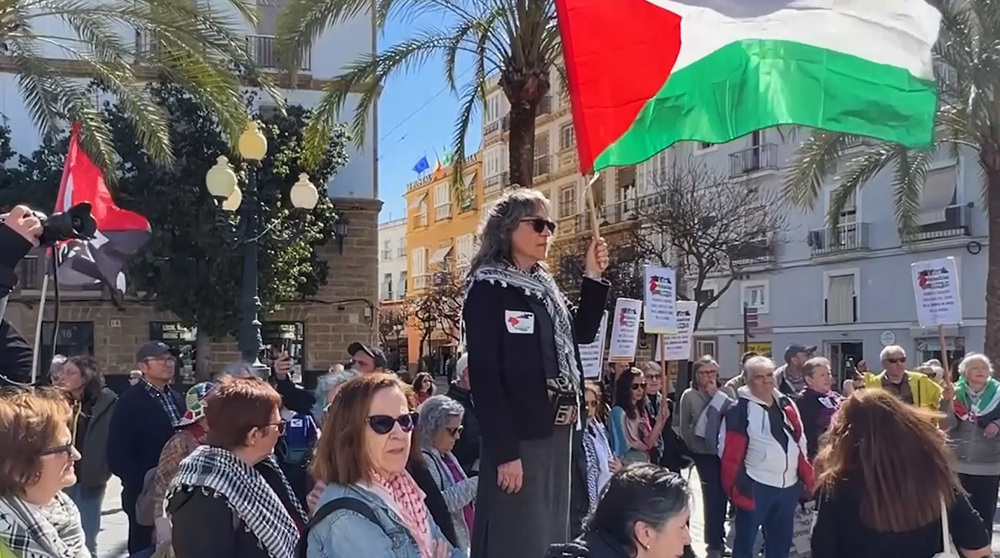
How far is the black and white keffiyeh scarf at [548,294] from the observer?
4.37 metres

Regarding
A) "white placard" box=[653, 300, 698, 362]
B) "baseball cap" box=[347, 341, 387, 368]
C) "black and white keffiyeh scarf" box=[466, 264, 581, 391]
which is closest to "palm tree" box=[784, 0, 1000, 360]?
"white placard" box=[653, 300, 698, 362]

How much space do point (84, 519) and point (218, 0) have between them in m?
17.1

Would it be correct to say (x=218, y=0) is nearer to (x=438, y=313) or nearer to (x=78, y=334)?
(x=78, y=334)

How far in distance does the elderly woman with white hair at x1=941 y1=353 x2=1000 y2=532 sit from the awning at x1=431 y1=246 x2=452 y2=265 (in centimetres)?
5152

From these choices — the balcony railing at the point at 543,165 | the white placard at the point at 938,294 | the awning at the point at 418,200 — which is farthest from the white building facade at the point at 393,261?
the white placard at the point at 938,294

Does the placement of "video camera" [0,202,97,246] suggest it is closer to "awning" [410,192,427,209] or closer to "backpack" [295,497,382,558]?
"backpack" [295,497,382,558]

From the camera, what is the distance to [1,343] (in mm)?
3809

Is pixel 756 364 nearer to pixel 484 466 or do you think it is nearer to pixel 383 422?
pixel 484 466

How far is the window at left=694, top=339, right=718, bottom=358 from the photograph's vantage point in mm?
39469

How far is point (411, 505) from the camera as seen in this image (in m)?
3.21

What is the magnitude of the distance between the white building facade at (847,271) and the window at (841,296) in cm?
3

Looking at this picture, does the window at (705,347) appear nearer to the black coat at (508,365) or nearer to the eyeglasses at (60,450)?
the black coat at (508,365)

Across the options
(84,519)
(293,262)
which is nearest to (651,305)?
(84,519)

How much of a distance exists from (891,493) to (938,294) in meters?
5.91
